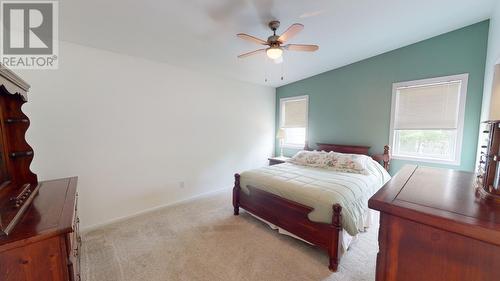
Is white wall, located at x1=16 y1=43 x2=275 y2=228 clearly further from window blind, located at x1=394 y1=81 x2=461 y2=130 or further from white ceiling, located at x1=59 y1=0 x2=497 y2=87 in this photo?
window blind, located at x1=394 y1=81 x2=461 y2=130

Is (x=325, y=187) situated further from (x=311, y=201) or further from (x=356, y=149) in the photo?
(x=356, y=149)

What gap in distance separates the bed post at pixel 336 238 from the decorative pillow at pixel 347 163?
1.33 metres

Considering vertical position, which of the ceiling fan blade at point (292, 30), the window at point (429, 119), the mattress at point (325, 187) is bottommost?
the mattress at point (325, 187)

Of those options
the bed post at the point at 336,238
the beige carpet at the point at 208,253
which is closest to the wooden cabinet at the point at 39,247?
the beige carpet at the point at 208,253

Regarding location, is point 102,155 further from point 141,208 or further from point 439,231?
point 439,231

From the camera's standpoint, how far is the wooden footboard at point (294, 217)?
1.89 m

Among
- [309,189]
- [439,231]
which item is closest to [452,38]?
[309,189]

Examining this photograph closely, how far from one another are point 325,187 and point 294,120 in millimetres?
2825

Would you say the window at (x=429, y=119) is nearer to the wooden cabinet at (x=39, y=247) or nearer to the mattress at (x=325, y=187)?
the mattress at (x=325, y=187)

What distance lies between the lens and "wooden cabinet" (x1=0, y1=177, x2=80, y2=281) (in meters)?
0.89

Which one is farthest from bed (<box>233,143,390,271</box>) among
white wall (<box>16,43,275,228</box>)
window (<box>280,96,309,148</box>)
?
window (<box>280,96,309,148</box>)

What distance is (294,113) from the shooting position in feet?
16.0

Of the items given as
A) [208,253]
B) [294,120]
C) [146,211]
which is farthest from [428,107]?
[146,211]

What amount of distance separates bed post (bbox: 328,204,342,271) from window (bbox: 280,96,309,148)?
2944 mm
